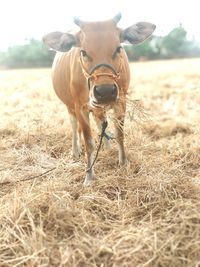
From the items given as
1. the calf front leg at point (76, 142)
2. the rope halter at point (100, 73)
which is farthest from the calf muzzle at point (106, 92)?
the calf front leg at point (76, 142)

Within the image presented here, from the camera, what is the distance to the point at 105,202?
4695mm

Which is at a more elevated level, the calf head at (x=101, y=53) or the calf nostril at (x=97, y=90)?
the calf head at (x=101, y=53)

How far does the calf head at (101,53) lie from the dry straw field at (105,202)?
31.9 inches

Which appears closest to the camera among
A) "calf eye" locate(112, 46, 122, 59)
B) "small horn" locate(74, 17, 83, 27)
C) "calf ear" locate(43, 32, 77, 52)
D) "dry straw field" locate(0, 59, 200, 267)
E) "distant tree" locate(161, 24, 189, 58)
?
"dry straw field" locate(0, 59, 200, 267)

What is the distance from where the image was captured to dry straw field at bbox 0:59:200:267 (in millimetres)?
3703

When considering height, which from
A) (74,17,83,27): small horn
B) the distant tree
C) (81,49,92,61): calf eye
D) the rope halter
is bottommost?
the distant tree

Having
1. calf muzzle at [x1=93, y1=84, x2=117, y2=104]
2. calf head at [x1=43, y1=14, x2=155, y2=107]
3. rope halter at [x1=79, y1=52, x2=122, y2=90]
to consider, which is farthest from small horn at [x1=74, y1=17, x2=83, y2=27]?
calf muzzle at [x1=93, y1=84, x2=117, y2=104]

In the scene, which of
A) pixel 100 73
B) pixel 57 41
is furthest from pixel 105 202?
pixel 57 41

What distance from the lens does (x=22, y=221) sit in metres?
4.15

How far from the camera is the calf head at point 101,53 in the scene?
184 inches

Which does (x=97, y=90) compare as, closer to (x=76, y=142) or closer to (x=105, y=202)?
(x=105, y=202)

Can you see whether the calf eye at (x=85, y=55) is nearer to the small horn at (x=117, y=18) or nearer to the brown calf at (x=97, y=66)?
the brown calf at (x=97, y=66)

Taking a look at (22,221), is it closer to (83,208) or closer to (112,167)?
(83,208)

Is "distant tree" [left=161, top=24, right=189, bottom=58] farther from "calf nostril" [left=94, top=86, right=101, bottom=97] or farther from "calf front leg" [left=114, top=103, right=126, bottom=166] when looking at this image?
"calf nostril" [left=94, top=86, right=101, bottom=97]
